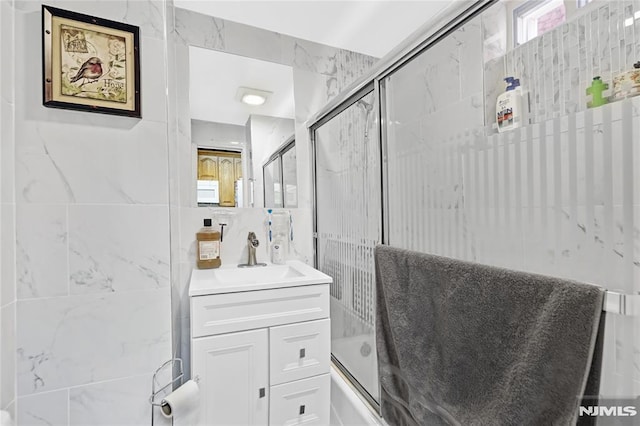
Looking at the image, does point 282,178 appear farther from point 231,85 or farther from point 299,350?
point 299,350

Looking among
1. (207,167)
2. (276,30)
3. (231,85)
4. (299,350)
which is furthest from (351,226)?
(276,30)

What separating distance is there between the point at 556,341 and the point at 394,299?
1.47 ft

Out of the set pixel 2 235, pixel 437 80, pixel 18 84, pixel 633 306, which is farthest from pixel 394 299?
pixel 18 84

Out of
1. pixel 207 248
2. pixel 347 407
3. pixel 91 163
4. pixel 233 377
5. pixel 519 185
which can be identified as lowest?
pixel 347 407

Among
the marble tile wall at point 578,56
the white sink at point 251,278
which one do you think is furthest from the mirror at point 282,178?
the marble tile wall at point 578,56

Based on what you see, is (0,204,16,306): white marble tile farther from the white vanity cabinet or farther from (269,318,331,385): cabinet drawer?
(269,318,331,385): cabinet drawer

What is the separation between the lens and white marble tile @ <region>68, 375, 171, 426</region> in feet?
3.01

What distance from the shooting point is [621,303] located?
441mm

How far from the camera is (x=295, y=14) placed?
1611 millimetres

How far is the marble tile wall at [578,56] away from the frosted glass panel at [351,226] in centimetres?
53

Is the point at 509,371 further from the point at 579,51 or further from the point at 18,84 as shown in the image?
the point at 18,84

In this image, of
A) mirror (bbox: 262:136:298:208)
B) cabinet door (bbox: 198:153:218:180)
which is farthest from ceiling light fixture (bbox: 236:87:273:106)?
cabinet door (bbox: 198:153:218:180)

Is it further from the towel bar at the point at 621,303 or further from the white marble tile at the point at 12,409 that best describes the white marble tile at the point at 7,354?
the towel bar at the point at 621,303

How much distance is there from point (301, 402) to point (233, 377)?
336 mm
